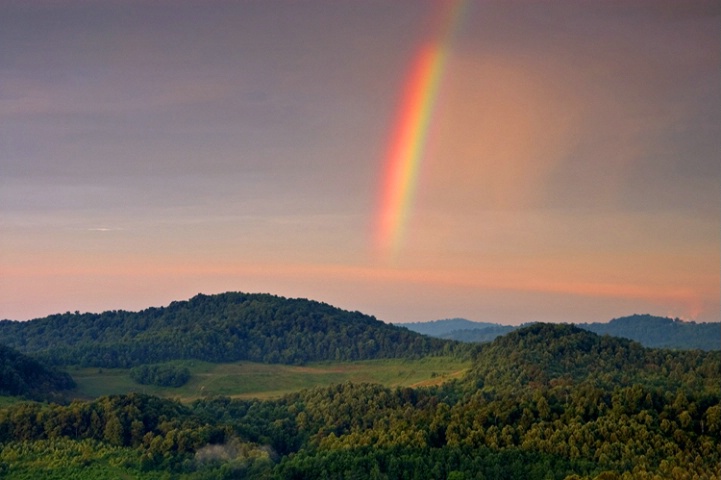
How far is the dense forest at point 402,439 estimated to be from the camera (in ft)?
253

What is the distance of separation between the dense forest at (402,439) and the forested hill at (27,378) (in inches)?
1873

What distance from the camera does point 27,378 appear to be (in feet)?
519

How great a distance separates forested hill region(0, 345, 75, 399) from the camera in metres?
144

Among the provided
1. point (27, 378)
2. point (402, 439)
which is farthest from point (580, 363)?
point (27, 378)

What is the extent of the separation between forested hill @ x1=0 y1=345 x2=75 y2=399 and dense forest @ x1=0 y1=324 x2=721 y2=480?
47.6m

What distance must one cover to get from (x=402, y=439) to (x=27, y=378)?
10449 cm

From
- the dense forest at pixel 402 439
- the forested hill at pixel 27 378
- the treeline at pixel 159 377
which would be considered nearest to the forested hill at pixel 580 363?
the dense forest at pixel 402 439

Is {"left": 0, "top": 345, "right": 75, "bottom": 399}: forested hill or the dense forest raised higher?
{"left": 0, "top": 345, "right": 75, "bottom": 399}: forested hill

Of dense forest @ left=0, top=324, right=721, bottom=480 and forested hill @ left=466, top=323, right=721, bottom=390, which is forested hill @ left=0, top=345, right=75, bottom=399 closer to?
dense forest @ left=0, top=324, right=721, bottom=480

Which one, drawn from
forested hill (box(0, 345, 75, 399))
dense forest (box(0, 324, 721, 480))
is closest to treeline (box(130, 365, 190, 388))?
forested hill (box(0, 345, 75, 399))

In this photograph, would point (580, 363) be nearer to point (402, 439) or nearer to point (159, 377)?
point (402, 439)

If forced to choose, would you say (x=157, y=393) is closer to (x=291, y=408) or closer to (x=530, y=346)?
(x=291, y=408)

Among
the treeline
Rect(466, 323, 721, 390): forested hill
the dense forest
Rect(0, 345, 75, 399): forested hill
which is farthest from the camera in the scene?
the treeline

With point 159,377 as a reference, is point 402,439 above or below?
below
